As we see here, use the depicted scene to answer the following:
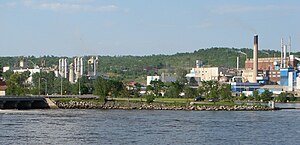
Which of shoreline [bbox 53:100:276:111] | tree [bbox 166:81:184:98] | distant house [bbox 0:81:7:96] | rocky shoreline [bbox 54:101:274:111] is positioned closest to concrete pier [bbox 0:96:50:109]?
shoreline [bbox 53:100:276:111]

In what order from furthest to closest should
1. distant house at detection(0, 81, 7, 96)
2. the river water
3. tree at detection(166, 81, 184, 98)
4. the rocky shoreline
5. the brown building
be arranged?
the brown building < tree at detection(166, 81, 184, 98) < distant house at detection(0, 81, 7, 96) < the rocky shoreline < the river water

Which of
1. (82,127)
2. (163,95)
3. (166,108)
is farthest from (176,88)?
(82,127)

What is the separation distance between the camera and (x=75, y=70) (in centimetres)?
19088

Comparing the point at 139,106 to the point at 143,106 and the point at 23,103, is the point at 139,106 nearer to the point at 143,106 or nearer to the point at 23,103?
the point at 143,106

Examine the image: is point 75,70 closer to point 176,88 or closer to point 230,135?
point 176,88

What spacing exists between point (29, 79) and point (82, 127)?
124101 millimetres

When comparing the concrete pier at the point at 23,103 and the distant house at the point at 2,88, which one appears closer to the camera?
the concrete pier at the point at 23,103

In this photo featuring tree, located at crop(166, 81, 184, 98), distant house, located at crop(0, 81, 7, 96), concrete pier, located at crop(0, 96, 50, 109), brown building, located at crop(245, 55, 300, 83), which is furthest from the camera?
brown building, located at crop(245, 55, 300, 83)

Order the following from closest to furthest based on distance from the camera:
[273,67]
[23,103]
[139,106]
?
[139,106], [23,103], [273,67]

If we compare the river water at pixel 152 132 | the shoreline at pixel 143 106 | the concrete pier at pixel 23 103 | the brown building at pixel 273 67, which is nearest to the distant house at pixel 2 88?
the concrete pier at pixel 23 103

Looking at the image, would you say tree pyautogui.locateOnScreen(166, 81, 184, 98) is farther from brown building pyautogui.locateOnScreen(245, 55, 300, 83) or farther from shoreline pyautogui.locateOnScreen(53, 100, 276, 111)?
brown building pyautogui.locateOnScreen(245, 55, 300, 83)

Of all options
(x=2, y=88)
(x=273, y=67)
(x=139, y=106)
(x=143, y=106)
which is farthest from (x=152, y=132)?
(x=273, y=67)

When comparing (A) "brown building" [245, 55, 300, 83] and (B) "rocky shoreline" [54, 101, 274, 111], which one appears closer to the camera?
(B) "rocky shoreline" [54, 101, 274, 111]

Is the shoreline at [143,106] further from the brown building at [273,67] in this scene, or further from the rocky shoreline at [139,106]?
the brown building at [273,67]
